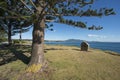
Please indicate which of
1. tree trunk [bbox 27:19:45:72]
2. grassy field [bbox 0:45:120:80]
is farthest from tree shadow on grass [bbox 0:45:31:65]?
tree trunk [bbox 27:19:45:72]

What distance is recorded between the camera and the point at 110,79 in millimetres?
11234

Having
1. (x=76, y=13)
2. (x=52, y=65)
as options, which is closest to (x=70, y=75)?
(x=52, y=65)

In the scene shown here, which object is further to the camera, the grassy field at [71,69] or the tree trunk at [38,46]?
the tree trunk at [38,46]

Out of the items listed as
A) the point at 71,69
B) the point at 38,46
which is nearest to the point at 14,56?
the point at 38,46

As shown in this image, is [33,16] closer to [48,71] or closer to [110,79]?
[48,71]

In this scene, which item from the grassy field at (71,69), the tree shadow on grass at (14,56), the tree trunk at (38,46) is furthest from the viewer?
the tree shadow on grass at (14,56)

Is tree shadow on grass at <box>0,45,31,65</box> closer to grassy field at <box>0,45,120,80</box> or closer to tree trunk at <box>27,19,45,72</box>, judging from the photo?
grassy field at <box>0,45,120,80</box>

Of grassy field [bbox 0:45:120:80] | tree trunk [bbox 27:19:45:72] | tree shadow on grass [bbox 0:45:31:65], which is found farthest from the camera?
tree shadow on grass [bbox 0:45:31:65]

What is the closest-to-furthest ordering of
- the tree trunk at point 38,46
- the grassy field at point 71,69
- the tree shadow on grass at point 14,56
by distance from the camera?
the grassy field at point 71,69 → the tree trunk at point 38,46 → the tree shadow on grass at point 14,56

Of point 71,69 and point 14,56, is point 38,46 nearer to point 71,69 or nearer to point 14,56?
point 71,69

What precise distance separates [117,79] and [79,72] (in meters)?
2.67

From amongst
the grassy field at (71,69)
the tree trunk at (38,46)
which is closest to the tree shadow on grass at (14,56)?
the grassy field at (71,69)

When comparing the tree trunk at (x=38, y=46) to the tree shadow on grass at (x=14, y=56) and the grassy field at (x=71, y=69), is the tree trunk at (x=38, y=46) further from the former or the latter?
the tree shadow on grass at (x=14, y=56)

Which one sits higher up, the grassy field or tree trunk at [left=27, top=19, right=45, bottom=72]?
tree trunk at [left=27, top=19, right=45, bottom=72]
